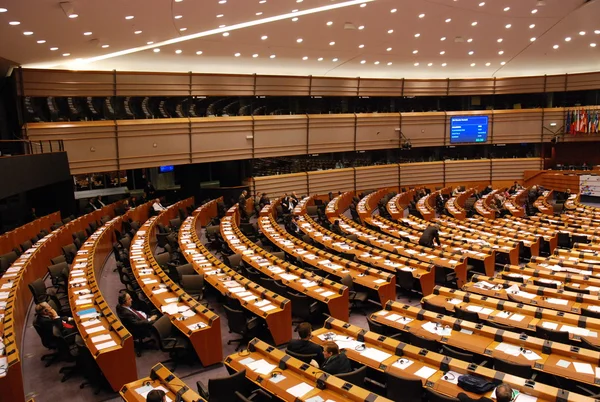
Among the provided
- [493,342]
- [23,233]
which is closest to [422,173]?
[23,233]

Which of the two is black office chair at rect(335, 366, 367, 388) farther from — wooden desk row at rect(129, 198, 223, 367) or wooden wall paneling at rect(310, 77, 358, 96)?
wooden wall paneling at rect(310, 77, 358, 96)

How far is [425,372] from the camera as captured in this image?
22.5 ft

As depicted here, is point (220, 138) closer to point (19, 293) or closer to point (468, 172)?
point (19, 293)

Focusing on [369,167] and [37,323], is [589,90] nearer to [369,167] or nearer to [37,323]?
[369,167]

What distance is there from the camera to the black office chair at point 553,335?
7758 millimetres

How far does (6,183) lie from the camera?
46.9ft

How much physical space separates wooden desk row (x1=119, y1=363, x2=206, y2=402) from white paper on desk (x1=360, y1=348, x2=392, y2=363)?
2.60 meters

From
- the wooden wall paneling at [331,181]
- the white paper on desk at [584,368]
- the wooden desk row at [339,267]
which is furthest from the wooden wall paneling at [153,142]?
the white paper on desk at [584,368]

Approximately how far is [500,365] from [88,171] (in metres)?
19.8

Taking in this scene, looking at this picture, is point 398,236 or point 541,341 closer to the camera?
point 541,341

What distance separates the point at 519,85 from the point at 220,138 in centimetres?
1976

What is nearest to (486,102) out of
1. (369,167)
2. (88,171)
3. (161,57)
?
(369,167)

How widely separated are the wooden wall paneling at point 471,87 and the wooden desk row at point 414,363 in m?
26.5

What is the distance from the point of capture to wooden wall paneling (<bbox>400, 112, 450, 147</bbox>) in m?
31.1
